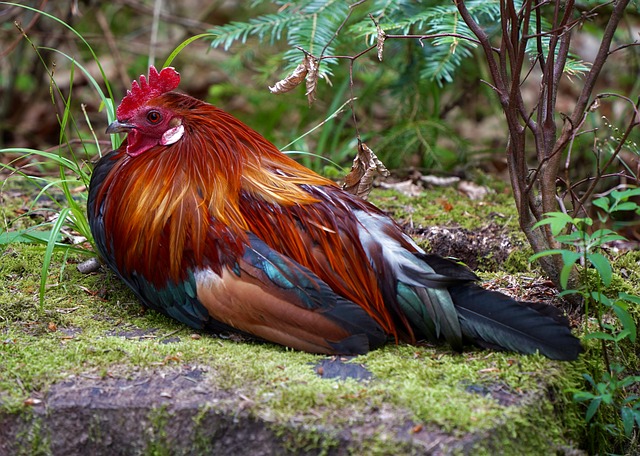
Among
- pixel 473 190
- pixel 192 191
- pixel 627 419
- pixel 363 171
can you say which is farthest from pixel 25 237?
pixel 473 190

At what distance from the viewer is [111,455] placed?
2.66 m

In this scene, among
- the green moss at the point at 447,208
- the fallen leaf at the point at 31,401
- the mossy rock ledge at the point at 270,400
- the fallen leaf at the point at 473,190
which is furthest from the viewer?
the fallen leaf at the point at 473,190

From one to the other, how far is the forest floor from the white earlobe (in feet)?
2.69

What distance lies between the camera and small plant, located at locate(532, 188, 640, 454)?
279 centimetres

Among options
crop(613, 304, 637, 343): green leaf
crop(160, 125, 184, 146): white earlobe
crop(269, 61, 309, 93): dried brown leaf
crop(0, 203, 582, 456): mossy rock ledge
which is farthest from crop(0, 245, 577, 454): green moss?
crop(269, 61, 309, 93): dried brown leaf

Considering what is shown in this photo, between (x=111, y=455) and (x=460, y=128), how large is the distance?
6738mm

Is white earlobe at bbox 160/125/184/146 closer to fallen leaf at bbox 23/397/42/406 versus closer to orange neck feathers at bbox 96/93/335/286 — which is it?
orange neck feathers at bbox 96/93/335/286

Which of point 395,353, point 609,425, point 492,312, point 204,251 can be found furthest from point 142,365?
point 609,425

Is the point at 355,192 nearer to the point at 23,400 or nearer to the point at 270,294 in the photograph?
the point at 270,294

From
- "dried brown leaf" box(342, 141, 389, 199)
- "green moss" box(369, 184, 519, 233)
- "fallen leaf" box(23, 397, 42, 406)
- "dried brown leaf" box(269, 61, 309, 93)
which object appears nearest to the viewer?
"fallen leaf" box(23, 397, 42, 406)

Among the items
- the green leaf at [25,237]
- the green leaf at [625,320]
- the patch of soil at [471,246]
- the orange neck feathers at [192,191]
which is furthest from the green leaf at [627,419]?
the green leaf at [25,237]

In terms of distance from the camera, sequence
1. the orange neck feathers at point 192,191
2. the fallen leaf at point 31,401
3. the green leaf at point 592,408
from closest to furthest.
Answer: the fallen leaf at point 31,401, the green leaf at point 592,408, the orange neck feathers at point 192,191

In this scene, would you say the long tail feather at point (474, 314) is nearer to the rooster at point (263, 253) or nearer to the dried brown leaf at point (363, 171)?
the rooster at point (263, 253)

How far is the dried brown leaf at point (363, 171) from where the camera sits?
12.3ft
